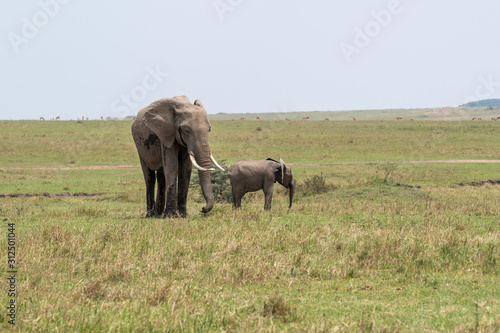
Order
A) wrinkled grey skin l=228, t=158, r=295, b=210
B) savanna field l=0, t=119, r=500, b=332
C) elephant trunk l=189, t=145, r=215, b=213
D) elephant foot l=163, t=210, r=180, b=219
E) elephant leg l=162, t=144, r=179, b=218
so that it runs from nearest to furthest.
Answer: savanna field l=0, t=119, r=500, b=332, elephant trunk l=189, t=145, r=215, b=213, elephant leg l=162, t=144, r=179, b=218, elephant foot l=163, t=210, r=180, b=219, wrinkled grey skin l=228, t=158, r=295, b=210

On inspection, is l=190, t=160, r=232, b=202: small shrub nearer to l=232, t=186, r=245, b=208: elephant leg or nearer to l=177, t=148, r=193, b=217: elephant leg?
l=232, t=186, r=245, b=208: elephant leg

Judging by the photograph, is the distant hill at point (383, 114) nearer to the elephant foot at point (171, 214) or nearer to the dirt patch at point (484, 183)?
the dirt patch at point (484, 183)

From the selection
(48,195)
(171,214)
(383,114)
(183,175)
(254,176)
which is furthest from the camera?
(383,114)

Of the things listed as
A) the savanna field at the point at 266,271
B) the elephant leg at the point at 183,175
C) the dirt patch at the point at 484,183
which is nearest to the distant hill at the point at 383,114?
the dirt patch at the point at 484,183

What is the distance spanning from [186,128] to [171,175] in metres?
1.26

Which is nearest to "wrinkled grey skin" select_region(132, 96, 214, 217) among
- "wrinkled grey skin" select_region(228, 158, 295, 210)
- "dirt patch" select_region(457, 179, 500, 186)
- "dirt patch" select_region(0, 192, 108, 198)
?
"wrinkled grey skin" select_region(228, 158, 295, 210)

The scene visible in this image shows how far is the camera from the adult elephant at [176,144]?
1347cm

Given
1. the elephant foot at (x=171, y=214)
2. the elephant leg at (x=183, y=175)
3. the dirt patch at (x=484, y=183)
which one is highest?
the elephant leg at (x=183, y=175)

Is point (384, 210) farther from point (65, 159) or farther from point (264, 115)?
point (264, 115)

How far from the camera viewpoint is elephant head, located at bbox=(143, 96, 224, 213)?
44.1ft

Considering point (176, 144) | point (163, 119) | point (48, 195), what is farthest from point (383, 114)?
point (163, 119)

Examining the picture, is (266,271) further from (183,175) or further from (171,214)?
(183,175)

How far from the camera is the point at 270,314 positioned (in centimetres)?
612

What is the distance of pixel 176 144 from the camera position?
559 inches
